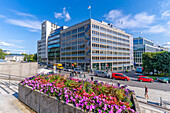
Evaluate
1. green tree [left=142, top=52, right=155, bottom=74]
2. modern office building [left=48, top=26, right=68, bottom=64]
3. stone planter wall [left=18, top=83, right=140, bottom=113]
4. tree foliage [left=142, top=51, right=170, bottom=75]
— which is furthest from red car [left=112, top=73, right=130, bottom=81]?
modern office building [left=48, top=26, right=68, bottom=64]

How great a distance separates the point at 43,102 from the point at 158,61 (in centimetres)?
3844

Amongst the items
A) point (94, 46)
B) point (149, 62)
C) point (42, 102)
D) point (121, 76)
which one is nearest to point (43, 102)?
point (42, 102)

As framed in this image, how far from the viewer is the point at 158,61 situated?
2959 cm

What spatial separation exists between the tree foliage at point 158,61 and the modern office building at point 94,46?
1176 cm

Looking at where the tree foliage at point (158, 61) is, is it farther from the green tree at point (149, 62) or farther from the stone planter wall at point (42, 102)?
the stone planter wall at point (42, 102)

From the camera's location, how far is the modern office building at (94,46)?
39.6m

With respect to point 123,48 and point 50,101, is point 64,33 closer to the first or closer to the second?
point 123,48

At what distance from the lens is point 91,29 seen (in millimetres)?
38875

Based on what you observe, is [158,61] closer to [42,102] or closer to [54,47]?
[42,102]

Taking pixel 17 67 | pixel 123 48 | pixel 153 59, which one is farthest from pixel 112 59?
pixel 17 67

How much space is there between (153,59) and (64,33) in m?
49.0

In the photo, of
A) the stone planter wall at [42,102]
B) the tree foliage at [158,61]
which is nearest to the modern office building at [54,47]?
the tree foliage at [158,61]

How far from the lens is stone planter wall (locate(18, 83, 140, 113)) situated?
3.65 metres

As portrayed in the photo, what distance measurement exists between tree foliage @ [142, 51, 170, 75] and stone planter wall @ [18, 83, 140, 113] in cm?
3447
